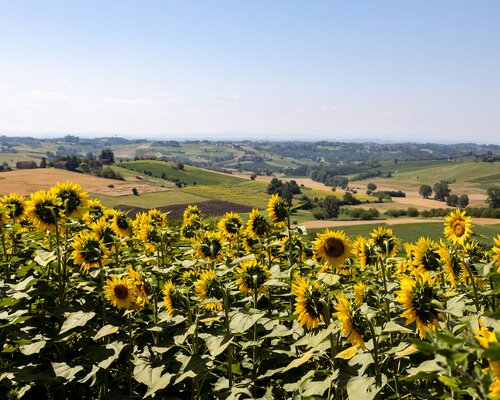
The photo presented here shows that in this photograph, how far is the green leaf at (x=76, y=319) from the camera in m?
4.62

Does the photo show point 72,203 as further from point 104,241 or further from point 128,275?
point 128,275

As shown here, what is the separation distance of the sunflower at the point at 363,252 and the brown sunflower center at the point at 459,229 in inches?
47.9

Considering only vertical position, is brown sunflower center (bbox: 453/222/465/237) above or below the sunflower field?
above

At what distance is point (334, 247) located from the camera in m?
6.20

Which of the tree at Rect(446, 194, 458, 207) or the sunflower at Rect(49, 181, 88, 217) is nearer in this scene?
the sunflower at Rect(49, 181, 88, 217)

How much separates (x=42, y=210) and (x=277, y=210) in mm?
3833

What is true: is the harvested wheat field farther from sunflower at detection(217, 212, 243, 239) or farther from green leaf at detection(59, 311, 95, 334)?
green leaf at detection(59, 311, 95, 334)

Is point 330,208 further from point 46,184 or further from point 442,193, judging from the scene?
point 442,193

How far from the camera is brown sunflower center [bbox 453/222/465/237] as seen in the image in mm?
5996

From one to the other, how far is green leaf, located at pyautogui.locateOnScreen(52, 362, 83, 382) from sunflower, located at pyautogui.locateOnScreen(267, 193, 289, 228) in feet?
13.1

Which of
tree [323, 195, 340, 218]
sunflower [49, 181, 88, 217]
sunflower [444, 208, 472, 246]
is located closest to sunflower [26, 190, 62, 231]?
sunflower [49, 181, 88, 217]

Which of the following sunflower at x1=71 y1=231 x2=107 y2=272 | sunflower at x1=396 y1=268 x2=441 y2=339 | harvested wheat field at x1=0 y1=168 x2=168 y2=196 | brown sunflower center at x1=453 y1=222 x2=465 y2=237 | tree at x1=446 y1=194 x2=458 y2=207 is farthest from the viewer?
tree at x1=446 y1=194 x2=458 y2=207

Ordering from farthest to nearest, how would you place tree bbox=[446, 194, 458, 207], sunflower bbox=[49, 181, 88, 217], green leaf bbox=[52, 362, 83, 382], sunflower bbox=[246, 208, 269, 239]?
tree bbox=[446, 194, 458, 207], sunflower bbox=[246, 208, 269, 239], sunflower bbox=[49, 181, 88, 217], green leaf bbox=[52, 362, 83, 382]

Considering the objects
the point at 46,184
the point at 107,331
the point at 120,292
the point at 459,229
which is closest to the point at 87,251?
the point at 120,292
